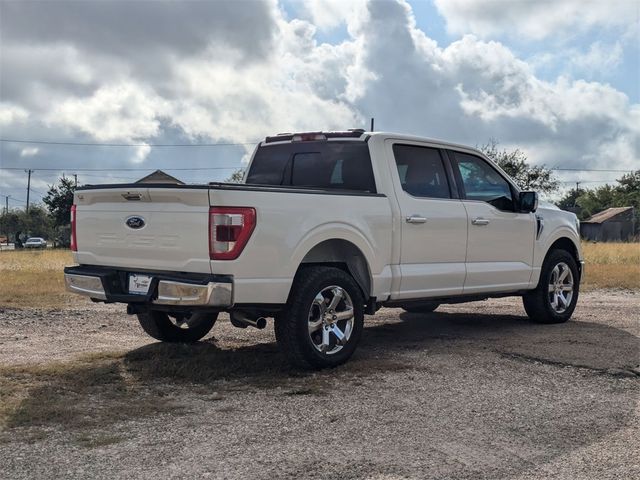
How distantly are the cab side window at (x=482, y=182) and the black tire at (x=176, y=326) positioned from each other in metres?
2.85

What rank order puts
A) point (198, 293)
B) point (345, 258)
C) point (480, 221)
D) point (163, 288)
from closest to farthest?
1. point (198, 293)
2. point (163, 288)
3. point (345, 258)
4. point (480, 221)

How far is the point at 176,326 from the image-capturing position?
22.2ft

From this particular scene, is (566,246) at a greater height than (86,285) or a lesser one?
greater

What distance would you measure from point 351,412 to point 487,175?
12.2 ft

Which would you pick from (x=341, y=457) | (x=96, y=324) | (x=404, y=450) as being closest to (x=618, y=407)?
(x=404, y=450)

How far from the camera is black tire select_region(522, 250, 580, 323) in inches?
308

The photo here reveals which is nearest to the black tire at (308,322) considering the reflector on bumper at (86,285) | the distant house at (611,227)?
the reflector on bumper at (86,285)

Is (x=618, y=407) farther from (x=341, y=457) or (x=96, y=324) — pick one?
(x=96, y=324)

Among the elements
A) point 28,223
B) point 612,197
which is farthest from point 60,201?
point 612,197

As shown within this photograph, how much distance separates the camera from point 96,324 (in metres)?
8.23

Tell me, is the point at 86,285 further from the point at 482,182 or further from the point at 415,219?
the point at 482,182

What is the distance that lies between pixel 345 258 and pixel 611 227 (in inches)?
2586

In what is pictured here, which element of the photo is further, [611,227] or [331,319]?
[611,227]

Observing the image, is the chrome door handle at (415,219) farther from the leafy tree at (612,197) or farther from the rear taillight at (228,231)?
the leafy tree at (612,197)
